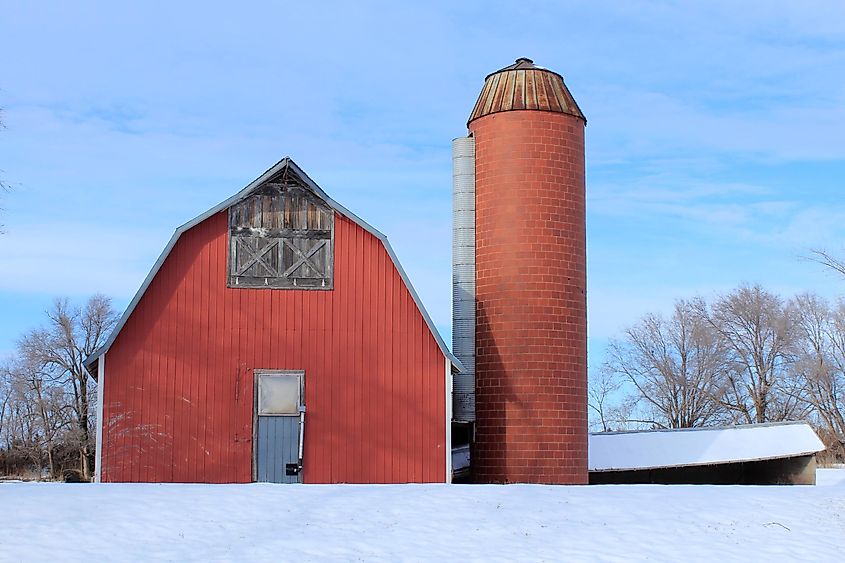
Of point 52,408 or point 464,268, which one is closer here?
point 464,268

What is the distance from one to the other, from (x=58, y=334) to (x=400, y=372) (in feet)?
116

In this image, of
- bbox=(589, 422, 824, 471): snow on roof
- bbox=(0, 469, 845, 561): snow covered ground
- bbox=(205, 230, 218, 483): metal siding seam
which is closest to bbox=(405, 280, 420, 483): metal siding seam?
bbox=(0, 469, 845, 561): snow covered ground

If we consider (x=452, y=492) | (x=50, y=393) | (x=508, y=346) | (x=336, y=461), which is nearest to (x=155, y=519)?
(x=452, y=492)

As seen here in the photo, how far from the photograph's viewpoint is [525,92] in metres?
22.9

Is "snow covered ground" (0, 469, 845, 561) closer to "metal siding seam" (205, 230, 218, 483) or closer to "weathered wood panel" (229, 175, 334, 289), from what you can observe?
"metal siding seam" (205, 230, 218, 483)

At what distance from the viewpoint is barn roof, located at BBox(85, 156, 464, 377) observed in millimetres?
19797

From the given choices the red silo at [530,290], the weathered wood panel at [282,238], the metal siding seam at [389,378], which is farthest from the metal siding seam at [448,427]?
the weathered wood panel at [282,238]

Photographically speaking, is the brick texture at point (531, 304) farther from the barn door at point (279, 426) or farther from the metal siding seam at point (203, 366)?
the metal siding seam at point (203, 366)

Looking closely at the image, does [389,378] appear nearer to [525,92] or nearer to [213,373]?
[213,373]

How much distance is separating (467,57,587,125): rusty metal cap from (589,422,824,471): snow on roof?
853 centimetres

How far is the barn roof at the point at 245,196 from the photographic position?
19.8 meters

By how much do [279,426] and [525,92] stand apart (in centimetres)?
825

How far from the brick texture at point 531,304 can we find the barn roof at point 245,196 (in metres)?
1.79

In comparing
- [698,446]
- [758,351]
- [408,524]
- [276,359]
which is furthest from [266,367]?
[758,351]
